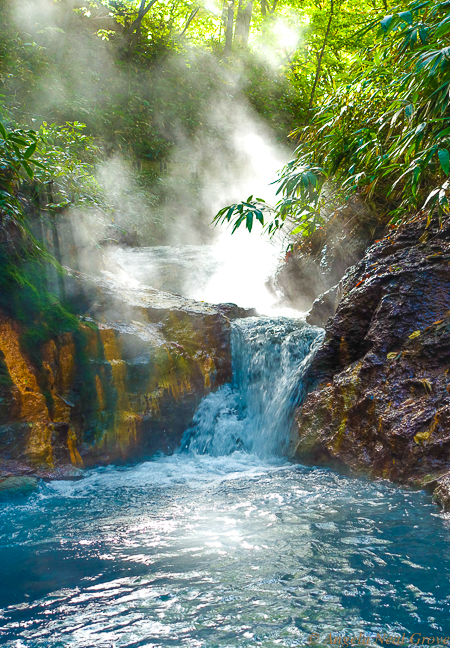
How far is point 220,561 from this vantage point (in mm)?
2297

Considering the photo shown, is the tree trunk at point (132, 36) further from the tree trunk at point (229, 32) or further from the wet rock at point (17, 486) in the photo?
the wet rock at point (17, 486)

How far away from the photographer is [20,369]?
13.8ft

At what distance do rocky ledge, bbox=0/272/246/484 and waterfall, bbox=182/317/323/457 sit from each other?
0.65ft

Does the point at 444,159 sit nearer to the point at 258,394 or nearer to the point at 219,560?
the point at 219,560

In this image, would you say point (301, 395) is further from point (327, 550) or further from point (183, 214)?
point (183, 214)

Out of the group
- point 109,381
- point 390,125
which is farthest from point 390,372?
point 109,381

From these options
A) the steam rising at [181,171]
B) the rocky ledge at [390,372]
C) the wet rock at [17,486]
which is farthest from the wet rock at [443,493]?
the steam rising at [181,171]

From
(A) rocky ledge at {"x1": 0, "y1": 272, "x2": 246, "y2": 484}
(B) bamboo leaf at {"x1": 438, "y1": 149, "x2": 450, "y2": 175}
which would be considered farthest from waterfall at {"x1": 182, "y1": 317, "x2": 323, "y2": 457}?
(B) bamboo leaf at {"x1": 438, "y1": 149, "x2": 450, "y2": 175}

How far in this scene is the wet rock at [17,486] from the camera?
3650 mm

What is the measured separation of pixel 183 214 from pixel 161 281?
5.34m

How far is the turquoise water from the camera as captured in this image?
5.52ft

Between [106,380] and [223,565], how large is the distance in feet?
10.2

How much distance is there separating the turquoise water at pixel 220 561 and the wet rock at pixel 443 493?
7 centimetres

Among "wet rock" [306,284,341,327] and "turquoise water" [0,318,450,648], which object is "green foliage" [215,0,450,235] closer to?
"turquoise water" [0,318,450,648]
